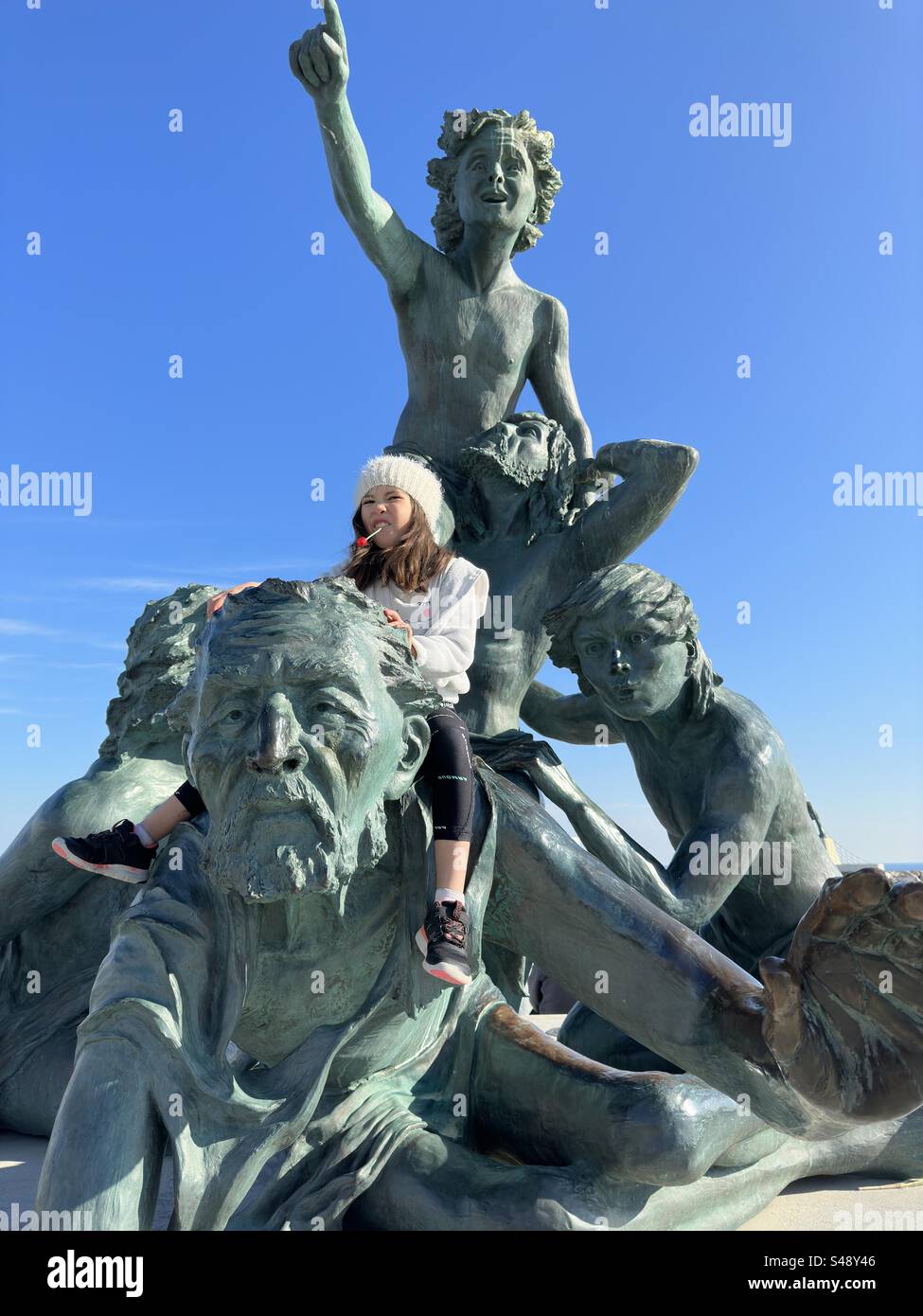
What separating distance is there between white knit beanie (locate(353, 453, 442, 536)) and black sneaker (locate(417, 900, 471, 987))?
153 cm

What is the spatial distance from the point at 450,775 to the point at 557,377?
9.88 feet

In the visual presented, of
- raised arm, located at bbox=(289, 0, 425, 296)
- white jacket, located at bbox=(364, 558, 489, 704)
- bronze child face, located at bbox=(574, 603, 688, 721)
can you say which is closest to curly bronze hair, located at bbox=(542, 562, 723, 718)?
bronze child face, located at bbox=(574, 603, 688, 721)

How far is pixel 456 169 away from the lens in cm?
498

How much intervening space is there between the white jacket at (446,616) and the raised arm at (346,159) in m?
2.01

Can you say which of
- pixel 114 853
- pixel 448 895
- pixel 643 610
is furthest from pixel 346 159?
pixel 448 895

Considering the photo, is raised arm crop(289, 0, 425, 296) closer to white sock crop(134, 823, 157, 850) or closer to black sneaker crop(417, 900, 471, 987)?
white sock crop(134, 823, 157, 850)

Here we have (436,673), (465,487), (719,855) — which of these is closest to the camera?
(436,673)

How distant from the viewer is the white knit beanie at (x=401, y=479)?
3602 mm

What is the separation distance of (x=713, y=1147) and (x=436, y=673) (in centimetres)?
128

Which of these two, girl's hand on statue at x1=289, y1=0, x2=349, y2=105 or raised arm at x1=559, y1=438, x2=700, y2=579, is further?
raised arm at x1=559, y1=438, x2=700, y2=579

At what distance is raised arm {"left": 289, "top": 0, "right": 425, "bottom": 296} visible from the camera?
4.14 m
